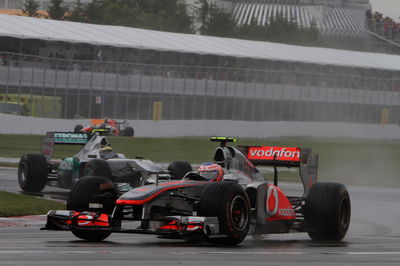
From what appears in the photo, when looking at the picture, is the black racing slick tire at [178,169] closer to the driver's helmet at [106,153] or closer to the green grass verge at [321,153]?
the driver's helmet at [106,153]

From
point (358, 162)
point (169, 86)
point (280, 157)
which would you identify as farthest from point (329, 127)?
point (280, 157)

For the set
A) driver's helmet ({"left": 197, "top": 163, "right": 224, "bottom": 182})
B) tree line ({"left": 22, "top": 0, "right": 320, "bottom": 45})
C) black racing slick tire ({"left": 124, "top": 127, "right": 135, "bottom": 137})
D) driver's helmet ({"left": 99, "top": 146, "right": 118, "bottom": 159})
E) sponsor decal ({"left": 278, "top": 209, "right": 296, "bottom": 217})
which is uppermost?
tree line ({"left": 22, "top": 0, "right": 320, "bottom": 45})

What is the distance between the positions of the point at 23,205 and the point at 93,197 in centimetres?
678

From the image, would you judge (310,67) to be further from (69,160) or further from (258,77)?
(69,160)

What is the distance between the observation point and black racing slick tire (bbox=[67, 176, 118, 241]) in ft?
46.4

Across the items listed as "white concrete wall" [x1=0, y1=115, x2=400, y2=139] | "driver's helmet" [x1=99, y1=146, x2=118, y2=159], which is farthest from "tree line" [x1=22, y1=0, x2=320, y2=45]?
"driver's helmet" [x1=99, y1=146, x2=118, y2=159]

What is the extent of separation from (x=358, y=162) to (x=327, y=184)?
3303cm

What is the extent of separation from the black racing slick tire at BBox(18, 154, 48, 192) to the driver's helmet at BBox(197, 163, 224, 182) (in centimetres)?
1033

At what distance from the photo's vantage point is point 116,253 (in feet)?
39.1

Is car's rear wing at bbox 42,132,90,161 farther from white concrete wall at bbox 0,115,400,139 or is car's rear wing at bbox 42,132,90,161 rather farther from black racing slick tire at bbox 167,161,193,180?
white concrete wall at bbox 0,115,400,139

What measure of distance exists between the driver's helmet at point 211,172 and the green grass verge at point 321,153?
69.1 feet

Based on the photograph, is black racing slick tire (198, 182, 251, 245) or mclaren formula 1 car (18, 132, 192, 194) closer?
black racing slick tire (198, 182, 251, 245)

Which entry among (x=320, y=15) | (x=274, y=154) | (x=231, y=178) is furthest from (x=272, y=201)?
(x=320, y=15)

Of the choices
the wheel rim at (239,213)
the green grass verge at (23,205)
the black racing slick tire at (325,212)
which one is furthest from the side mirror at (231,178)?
the green grass verge at (23,205)
